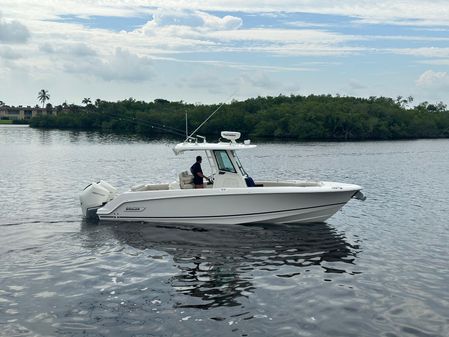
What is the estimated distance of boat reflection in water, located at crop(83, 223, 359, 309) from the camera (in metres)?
12.4

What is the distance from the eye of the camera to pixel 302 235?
17.7 meters

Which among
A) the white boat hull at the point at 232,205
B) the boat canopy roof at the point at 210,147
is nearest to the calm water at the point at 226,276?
the white boat hull at the point at 232,205

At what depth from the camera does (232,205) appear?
1845 cm

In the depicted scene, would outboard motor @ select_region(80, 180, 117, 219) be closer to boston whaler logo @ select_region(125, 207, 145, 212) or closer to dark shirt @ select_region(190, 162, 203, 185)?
boston whaler logo @ select_region(125, 207, 145, 212)

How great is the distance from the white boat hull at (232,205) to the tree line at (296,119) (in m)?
77.0

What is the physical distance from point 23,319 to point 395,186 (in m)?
26.4

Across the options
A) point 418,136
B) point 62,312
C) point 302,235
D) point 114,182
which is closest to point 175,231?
point 302,235

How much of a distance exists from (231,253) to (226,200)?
10.4 feet

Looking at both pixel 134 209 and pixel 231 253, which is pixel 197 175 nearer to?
pixel 134 209

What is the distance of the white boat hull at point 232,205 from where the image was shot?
1809 cm

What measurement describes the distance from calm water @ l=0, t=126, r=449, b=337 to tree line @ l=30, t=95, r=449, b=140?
256 ft

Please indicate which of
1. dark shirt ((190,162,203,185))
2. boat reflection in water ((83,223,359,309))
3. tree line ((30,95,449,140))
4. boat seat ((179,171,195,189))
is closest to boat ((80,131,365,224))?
boat seat ((179,171,195,189))

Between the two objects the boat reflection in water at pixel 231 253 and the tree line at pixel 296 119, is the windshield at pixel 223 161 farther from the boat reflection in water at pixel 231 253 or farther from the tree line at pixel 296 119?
the tree line at pixel 296 119

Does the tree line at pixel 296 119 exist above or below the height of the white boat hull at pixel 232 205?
above
